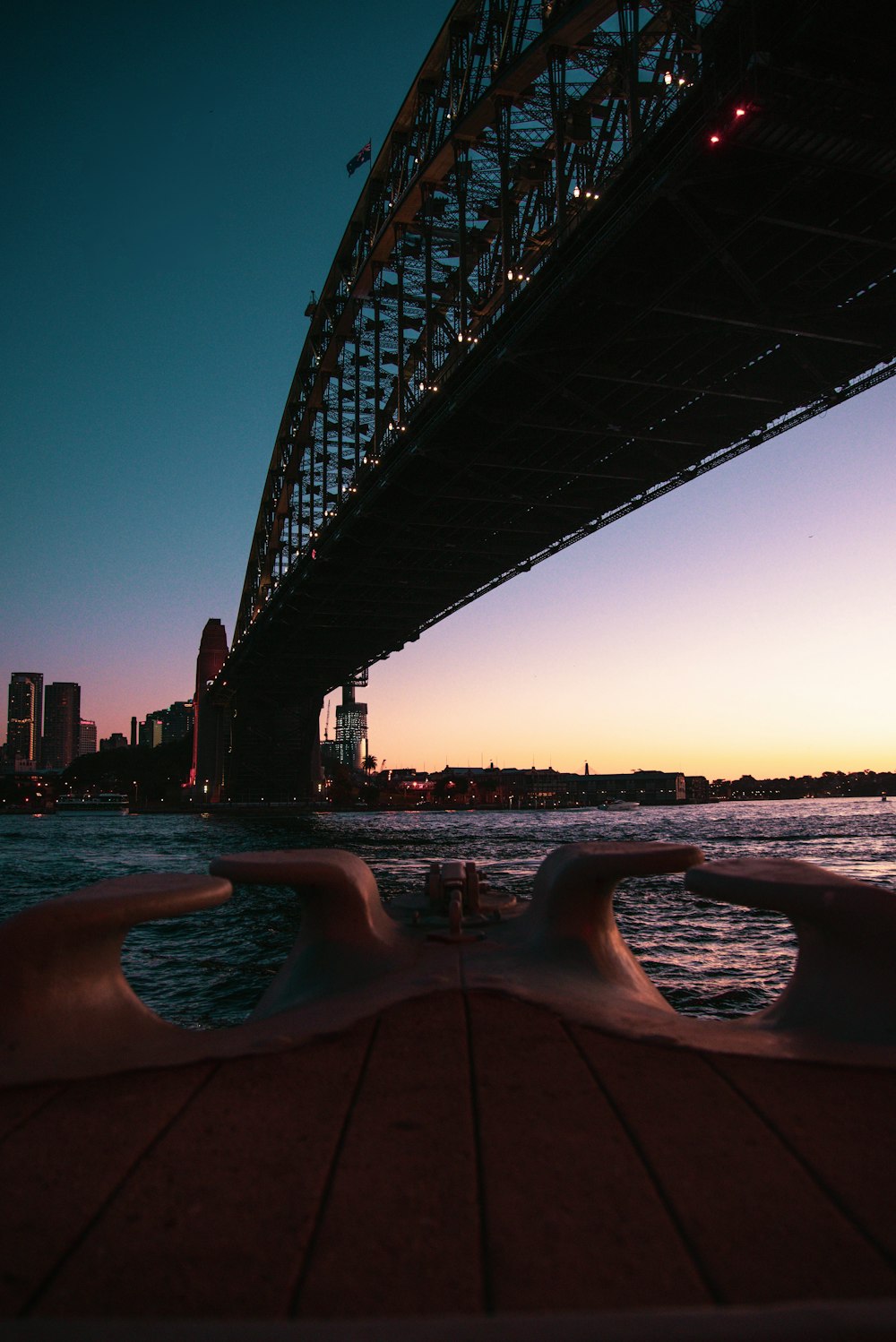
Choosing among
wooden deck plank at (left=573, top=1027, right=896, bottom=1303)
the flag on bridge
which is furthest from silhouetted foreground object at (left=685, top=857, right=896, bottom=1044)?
the flag on bridge

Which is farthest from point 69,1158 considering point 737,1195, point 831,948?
point 831,948

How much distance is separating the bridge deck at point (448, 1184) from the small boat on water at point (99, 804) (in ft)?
400

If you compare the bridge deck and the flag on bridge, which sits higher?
the flag on bridge

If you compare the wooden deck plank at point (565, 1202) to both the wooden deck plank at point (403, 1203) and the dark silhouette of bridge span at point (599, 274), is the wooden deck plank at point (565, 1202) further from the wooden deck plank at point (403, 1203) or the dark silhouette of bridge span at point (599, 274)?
the dark silhouette of bridge span at point (599, 274)

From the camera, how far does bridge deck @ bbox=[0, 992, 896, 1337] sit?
5.41 feet

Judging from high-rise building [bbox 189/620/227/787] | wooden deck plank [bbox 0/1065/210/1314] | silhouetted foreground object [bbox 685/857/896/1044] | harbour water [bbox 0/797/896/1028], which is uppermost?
high-rise building [bbox 189/620/227/787]

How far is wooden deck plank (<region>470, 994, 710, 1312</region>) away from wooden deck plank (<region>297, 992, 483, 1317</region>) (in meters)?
0.06

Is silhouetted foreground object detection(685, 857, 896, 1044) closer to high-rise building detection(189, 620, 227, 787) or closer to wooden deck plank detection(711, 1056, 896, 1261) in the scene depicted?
wooden deck plank detection(711, 1056, 896, 1261)

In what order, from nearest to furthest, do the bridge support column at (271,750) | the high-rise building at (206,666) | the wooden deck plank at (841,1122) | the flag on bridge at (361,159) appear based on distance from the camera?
1. the wooden deck plank at (841,1122)
2. the flag on bridge at (361,159)
3. the bridge support column at (271,750)
4. the high-rise building at (206,666)

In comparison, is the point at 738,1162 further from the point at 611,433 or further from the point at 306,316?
the point at 306,316

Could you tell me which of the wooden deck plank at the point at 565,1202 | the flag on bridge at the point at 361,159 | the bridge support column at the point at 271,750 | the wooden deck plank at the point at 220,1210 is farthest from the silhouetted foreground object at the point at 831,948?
the bridge support column at the point at 271,750

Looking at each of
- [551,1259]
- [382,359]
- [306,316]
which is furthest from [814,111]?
[306,316]

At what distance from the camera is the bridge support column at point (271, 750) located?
73.8 metres

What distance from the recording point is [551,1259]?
171 cm
